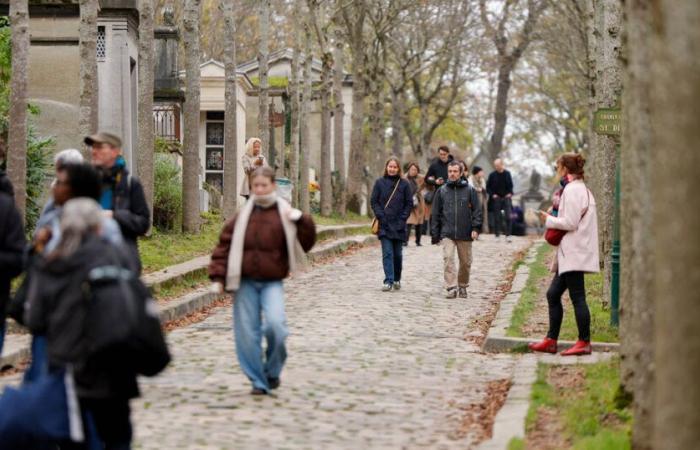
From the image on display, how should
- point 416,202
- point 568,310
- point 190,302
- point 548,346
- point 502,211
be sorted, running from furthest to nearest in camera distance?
point 502,211 → point 416,202 → point 568,310 → point 190,302 → point 548,346

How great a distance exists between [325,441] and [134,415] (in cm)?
148

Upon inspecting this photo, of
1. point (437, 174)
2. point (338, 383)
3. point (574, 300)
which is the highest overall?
point (437, 174)

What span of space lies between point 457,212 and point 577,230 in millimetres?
6155

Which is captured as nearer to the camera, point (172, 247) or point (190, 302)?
point (190, 302)

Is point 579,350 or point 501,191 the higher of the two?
point 501,191

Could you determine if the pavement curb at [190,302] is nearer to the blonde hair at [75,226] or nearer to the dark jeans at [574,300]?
the dark jeans at [574,300]

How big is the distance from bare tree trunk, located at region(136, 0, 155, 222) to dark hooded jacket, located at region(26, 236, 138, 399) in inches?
586

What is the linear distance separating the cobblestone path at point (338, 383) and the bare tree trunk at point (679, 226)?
12.4ft

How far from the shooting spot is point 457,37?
55562 millimetres

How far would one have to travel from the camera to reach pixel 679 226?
16.8 ft

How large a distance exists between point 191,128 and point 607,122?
1009cm

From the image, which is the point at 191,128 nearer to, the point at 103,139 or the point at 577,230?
the point at 577,230

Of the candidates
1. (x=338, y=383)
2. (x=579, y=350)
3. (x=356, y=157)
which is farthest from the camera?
(x=356, y=157)

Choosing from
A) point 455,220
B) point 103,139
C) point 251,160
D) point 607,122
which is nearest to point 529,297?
point 455,220
